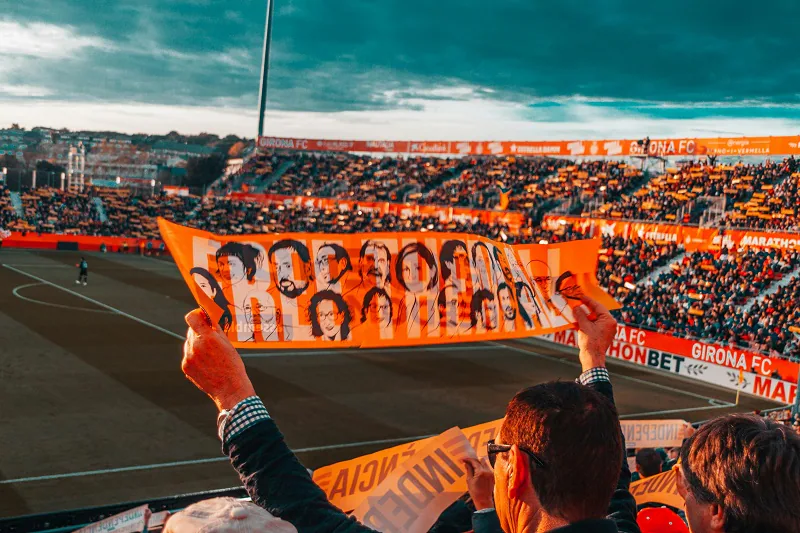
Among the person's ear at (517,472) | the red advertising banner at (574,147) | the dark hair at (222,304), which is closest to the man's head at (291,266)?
the dark hair at (222,304)

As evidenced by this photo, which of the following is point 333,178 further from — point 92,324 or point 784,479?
point 784,479

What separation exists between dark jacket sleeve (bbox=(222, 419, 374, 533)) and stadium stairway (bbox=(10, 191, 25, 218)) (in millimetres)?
74615

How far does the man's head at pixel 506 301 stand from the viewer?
6.88 metres

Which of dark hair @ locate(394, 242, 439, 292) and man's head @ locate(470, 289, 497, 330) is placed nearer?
dark hair @ locate(394, 242, 439, 292)

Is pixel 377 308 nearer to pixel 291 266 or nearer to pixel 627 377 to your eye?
pixel 291 266

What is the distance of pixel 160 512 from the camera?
28.6 ft

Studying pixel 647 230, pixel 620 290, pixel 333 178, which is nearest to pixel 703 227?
pixel 647 230

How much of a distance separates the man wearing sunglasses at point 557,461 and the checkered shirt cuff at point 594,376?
4.97 ft

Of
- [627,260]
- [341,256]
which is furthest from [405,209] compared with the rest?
[341,256]

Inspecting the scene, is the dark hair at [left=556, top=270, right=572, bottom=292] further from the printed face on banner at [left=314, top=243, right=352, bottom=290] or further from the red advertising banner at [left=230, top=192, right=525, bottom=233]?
the red advertising banner at [left=230, top=192, right=525, bottom=233]

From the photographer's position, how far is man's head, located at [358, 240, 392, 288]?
6.20m

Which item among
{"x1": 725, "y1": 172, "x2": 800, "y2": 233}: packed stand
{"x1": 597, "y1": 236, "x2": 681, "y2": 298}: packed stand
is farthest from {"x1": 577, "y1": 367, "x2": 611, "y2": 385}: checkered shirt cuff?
{"x1": 725, "y1": 172, "x2": 800, "y2": 233}: packed stand

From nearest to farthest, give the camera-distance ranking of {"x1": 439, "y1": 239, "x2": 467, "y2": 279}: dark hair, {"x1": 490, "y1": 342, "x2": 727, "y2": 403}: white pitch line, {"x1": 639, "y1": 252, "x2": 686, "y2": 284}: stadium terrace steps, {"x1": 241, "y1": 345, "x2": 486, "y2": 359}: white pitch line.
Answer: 1. {"x1": 439, "y1": 239, "x2": 467, "y2": 279}: dark hair
2. {"x1": 490, "y1": 342, "x2": 727, "y2": 403}: white pitch line
3. {"x1": 241, "y1": 345, "x2": 486, "y2": 359}: white pitch line
4. {"x1": 639, "y1": 252, "x2": 686, "y2": 284}: stadium terrace steps

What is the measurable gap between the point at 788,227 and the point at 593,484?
4081cm
